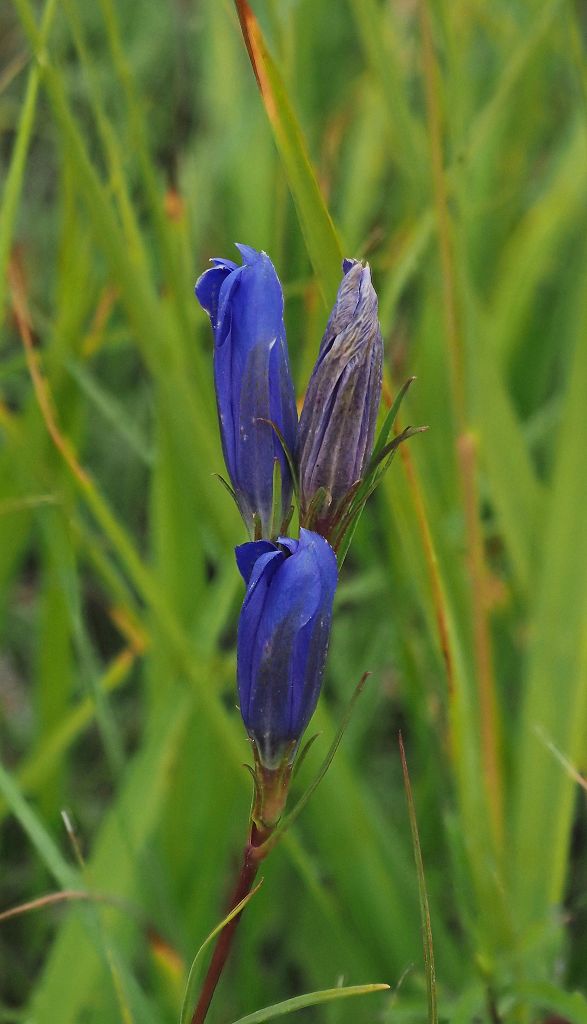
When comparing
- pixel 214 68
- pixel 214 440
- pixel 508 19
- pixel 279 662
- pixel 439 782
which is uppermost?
pixel 214 68

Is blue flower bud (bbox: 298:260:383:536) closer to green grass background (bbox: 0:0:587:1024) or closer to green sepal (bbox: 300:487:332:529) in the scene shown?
green sepal (bbox: 300:487:332:529)

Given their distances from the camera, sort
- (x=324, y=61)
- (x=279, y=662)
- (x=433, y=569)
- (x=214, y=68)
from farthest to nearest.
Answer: (x=324, y=61)
(x=214, y=68)
(x=433, y=569)
(x=279, y=662)

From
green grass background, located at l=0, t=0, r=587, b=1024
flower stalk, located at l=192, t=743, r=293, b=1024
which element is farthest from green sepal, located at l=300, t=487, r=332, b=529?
green grass background, located at l=0, t=0, r=587, b=1024

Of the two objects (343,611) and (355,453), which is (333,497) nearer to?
→ (355,453)

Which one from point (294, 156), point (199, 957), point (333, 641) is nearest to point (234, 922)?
point (199, 957)

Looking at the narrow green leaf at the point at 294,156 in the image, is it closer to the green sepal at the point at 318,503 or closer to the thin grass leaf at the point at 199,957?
the green sepal at the point at 318,503

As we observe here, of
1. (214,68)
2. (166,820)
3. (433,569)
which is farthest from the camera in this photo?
(214,68)

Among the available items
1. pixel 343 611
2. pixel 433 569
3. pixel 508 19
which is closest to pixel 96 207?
pixel 433 569
